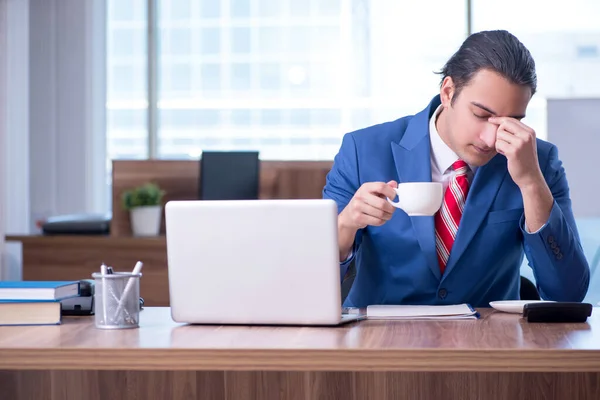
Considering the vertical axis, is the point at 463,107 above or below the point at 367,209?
above

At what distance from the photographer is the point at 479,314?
1589 mm

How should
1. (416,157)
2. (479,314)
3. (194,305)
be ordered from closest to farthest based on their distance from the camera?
(194,305)
(479,314)
(416,157)

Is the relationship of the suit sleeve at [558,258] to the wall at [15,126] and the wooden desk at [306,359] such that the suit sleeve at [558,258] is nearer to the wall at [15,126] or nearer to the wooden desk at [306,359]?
the wooden desk at [306,359]

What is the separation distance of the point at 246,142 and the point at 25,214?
149 cm

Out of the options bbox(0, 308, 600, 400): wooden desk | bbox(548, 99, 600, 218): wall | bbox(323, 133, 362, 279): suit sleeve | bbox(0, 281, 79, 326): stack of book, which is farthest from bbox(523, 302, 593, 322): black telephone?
bbox(548, 99, 600, 218): wall

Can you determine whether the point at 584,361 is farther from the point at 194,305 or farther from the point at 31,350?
the point at 31,350

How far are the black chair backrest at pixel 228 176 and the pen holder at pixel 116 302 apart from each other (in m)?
1.83

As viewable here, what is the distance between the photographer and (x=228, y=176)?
333cm

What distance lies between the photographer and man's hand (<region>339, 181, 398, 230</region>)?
1.53 meters

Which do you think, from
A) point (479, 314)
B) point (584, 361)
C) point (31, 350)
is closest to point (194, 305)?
point (31, 350)

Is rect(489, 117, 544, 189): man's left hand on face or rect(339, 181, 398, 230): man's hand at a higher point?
rect(489, 117, 544, 189): man's left hand on face

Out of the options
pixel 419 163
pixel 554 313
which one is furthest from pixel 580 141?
pixel 554 313

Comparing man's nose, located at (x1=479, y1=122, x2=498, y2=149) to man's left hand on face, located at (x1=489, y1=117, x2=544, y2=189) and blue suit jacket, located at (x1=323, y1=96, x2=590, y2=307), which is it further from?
blue suit jacket, located at (x1=323, y1=96, x2=590, y2=307)

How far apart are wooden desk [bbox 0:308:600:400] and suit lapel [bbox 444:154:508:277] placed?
0.23 metres
